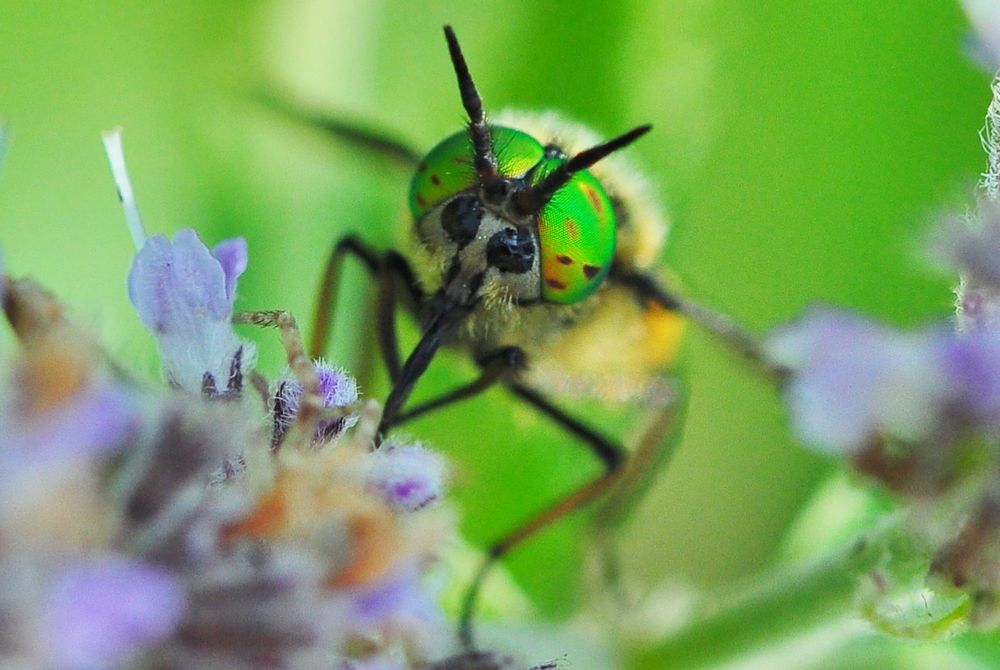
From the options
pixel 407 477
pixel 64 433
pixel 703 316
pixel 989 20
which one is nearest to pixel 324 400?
pixel 407 477

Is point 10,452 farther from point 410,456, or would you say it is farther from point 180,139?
point 180,139

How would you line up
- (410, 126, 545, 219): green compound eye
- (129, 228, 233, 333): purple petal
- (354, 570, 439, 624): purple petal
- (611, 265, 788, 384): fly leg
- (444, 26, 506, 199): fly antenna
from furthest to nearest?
(611, 265, 788, 384): fly leg < (410, 126, 545, 219): green compound eye < (444, 26, 506, 199): fly antenna < (129, 228, 233, 333): purple petal < (354, 570, 439, 624): purple petal

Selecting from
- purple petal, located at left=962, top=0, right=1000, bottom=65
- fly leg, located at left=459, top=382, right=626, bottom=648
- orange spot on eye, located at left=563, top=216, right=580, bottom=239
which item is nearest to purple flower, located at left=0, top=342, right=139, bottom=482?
orange spot on eye, located at left=563, top=216, right=580, bottom=239

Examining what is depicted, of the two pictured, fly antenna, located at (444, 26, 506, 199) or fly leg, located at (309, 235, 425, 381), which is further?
fly leg, located at (309, 235, 425, 381)

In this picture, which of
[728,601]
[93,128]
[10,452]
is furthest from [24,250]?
[10,452]

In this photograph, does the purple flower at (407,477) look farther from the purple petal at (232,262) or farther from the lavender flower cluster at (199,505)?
the purple petal at (232,262)

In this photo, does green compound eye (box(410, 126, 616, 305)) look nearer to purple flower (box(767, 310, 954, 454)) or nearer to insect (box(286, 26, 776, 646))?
insect (box(286, 26, 776, 646))
